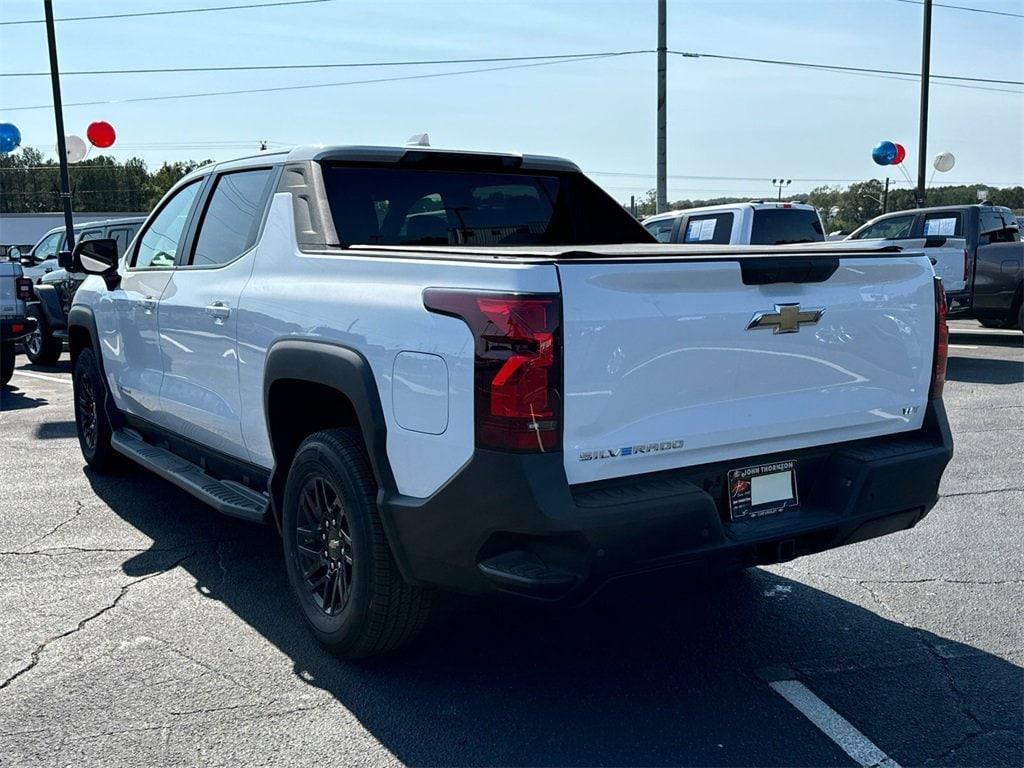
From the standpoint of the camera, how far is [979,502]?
6055 mm

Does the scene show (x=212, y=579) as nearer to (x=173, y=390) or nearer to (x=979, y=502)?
(x=173, y=390)

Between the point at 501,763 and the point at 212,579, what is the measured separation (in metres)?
2.24

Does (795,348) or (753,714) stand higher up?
(795,348)

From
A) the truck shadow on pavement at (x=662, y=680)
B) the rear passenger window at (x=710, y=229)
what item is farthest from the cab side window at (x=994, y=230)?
the truck shadow on pavement at (x=662, y=680)

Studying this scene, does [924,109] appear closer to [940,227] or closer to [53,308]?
[940,227]

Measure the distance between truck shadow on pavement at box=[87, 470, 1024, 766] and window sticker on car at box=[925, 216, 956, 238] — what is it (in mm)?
11814

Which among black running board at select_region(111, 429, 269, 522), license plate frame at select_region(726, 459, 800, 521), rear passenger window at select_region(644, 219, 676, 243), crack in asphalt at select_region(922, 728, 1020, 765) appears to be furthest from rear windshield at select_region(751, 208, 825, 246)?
crack in asphalt at select_region(922, 728, 1020, 765)

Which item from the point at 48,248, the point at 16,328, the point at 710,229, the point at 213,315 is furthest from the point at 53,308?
the point at 213,315

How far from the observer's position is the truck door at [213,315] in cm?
448

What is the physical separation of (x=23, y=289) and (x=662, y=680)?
1126 cm

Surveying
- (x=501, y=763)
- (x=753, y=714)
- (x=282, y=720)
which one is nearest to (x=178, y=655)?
(x=282, y=720)

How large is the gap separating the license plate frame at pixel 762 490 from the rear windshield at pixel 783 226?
31.2ft

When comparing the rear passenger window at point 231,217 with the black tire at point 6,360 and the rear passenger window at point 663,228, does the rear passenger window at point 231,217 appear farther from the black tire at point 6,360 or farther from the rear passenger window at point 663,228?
the rear passenger window at point 663,228

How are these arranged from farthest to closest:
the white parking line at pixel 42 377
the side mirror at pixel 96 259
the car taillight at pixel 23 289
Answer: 1. the white parking line at pixel 42 377
2. the car taillight at pixel 23 289
3. the side mirror at pixel 96 259
